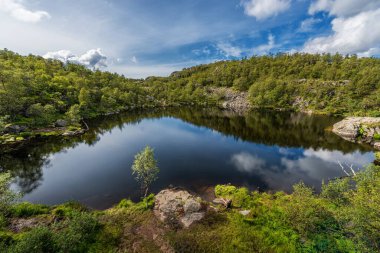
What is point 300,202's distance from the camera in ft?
79.3

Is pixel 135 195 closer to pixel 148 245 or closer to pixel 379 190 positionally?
pixel 148 245

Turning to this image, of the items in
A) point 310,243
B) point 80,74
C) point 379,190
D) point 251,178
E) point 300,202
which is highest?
point 80,74

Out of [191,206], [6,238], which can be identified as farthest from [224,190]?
[6,238]

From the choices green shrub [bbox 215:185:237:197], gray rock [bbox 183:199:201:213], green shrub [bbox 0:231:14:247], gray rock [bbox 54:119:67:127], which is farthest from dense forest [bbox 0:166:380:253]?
gray rock [bbox 54:119:67:127]

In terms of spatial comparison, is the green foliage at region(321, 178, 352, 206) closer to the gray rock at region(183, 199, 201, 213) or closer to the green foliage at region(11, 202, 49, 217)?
the gray rock at region(183, 199, 201, 213)

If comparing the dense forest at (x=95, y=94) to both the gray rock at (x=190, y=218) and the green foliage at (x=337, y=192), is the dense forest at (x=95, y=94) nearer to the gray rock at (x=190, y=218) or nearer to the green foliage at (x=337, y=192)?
the gray rock at (x=190, y=218)

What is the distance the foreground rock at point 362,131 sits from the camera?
6823 cm


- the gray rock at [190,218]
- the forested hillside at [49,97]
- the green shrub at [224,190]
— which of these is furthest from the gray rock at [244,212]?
the forested hillside at [49,97]

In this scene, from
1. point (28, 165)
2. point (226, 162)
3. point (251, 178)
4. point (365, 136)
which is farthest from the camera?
point (365, 136)

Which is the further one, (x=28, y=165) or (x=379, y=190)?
(x=28, y=165)

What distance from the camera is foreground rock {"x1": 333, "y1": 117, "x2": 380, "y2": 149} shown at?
2686 inches

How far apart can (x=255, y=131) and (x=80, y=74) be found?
183337 millimetres

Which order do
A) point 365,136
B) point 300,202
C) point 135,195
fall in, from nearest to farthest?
point 300,202 < point 135,195 < point 365,136

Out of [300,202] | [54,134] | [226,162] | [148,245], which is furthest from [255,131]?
[54,134]
